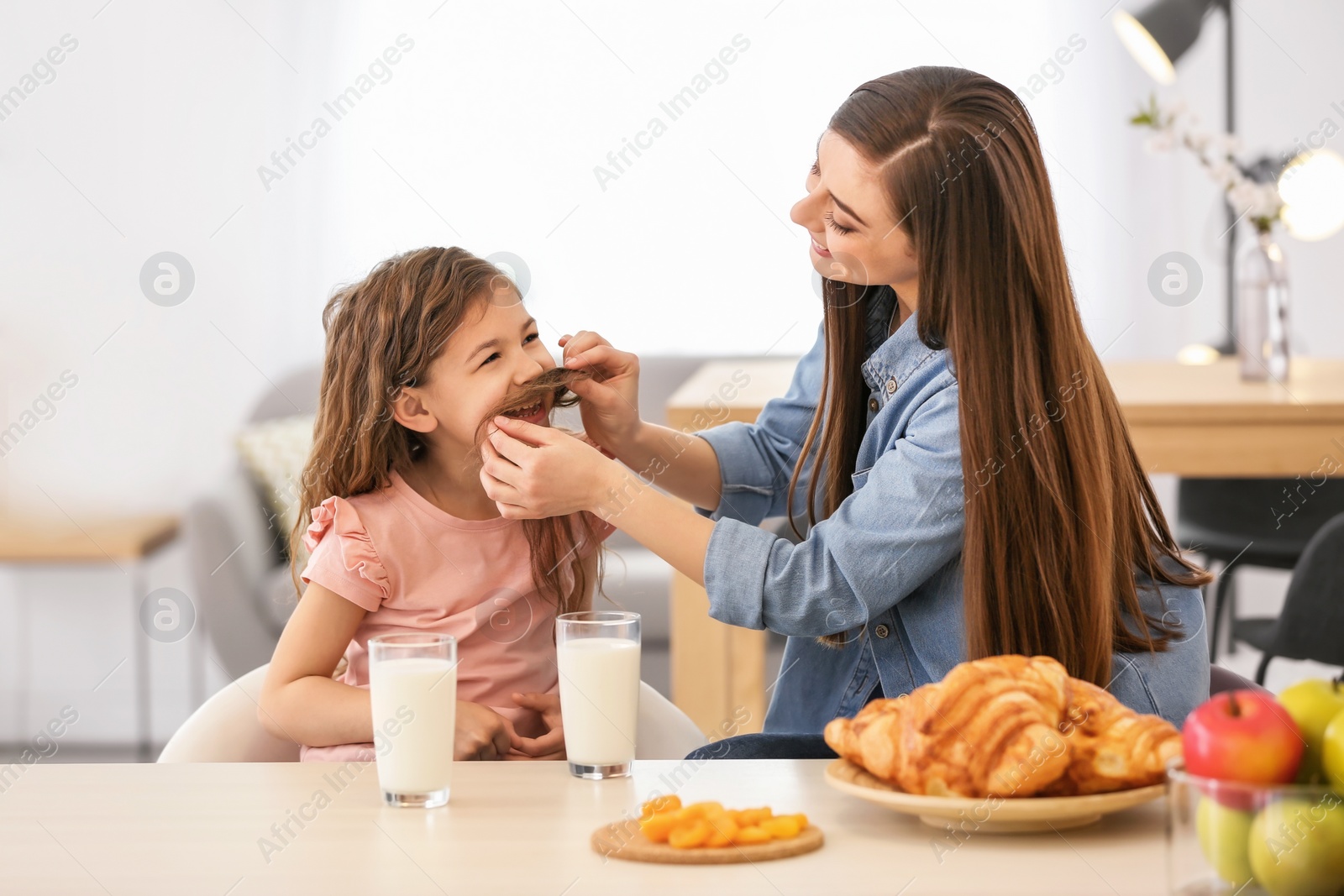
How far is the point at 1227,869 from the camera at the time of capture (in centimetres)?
65

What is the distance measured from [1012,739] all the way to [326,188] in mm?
3083

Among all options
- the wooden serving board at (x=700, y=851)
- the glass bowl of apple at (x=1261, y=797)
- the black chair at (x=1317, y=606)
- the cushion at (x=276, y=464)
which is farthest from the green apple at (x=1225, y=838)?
A: the cushion at (x=276, y=464)

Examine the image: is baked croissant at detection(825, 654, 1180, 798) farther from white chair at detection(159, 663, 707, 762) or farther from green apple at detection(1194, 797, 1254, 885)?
white chair at detection(159, 663, 707, 762)

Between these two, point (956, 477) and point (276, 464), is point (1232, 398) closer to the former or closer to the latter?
point (956, 477)

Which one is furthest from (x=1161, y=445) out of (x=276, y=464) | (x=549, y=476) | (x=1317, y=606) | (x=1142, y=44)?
(x=276, y=464)

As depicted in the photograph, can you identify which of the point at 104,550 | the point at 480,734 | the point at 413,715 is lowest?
the point at 104,550

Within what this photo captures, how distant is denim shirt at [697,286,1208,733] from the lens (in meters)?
1.12

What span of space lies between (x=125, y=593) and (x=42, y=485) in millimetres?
357

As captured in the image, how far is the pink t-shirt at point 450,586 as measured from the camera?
1.29 metres

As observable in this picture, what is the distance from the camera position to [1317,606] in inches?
79.4

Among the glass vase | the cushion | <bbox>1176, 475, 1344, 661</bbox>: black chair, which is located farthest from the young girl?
<bbox>1176, 475, 1344, 661</bbox>: black chair

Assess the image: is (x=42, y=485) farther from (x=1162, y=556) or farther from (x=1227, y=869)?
(x=1227, y=869)

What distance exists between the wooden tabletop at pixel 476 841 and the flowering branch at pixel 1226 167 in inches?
77.7

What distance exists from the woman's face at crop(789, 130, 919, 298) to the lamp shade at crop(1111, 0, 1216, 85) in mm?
1720
